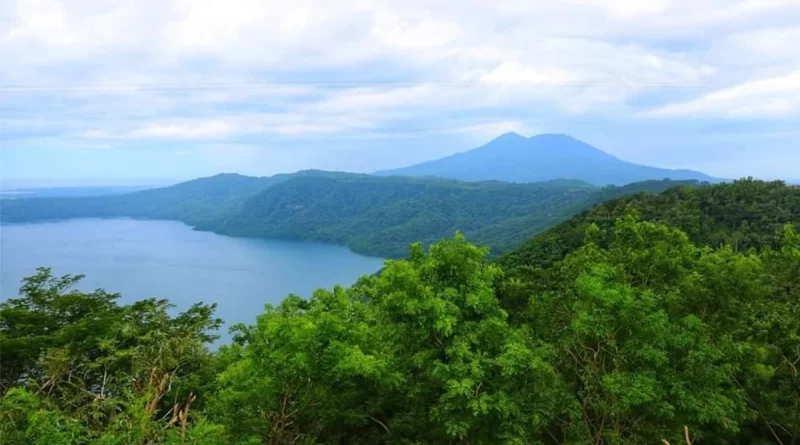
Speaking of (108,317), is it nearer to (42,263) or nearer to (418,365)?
(418,365)

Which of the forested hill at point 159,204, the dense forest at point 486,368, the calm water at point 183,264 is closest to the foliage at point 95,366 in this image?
the dense forest at point 486,368

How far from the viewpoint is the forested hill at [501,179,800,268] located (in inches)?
1233

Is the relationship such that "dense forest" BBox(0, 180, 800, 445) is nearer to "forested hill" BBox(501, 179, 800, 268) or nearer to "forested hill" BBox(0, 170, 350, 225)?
"forested hill" BBox(501, 179, 800, 268)

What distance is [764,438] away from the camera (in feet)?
24.5

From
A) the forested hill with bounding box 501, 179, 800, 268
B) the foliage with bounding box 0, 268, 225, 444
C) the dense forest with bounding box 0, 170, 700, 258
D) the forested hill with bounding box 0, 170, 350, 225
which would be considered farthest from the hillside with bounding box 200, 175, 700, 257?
the foliage with bounding box 0, 268, 225, 444

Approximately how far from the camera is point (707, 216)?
37.3 meters

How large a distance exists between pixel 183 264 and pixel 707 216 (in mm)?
64013

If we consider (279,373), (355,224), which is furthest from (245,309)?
(355,224)

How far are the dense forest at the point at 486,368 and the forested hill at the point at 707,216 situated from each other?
70.5ft

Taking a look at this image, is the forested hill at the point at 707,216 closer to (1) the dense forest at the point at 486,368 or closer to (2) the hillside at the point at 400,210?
(1) the dense forest at the point at 486,368

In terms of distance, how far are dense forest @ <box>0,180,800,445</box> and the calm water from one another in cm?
3789

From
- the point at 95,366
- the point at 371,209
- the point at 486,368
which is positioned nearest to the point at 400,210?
the point at 371,209

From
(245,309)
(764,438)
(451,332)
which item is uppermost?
(451,332)

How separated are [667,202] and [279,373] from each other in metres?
43.8
